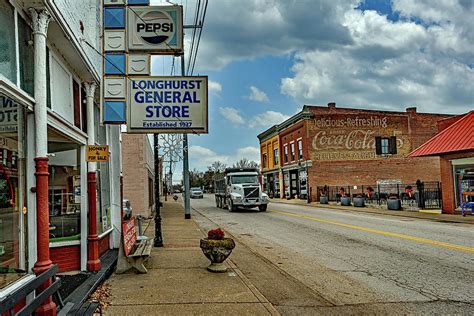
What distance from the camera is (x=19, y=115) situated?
17.4ft

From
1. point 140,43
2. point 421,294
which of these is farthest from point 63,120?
point 421,294

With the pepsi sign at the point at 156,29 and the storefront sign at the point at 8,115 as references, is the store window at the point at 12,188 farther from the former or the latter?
the pepsi sign at the point at 156,29

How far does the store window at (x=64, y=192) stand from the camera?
7797mm

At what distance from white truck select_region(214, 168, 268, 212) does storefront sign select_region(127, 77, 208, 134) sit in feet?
63.0

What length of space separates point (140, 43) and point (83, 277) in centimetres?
504

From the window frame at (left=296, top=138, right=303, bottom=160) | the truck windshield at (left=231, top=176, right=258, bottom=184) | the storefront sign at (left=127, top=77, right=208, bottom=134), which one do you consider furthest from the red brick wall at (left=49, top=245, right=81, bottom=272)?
the window frame at (left=296, top=138, right=303, bottom=160)

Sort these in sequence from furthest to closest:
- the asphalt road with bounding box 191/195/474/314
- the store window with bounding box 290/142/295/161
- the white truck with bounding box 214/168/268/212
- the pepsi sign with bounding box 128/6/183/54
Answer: the store window with bounding box 290/142/295/161
the white truck with bounding box 214/168/268/212
the pepsi sign with bounding box 128/6/183/54
the asphalt road with bounding box 191/195/474/314

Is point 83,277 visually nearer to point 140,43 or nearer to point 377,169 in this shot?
point 140,43

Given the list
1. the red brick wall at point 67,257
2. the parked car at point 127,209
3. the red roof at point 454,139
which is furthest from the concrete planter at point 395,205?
the red brick wall at point 67,257

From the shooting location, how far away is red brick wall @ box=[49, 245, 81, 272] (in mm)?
7629

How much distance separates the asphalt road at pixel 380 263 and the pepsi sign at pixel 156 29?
18.3ft

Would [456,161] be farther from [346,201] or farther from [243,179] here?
[243,179]

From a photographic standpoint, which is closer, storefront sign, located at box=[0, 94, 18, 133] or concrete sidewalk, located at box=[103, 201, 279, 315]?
storefront sign, located at box=[0, 94, 18, 133]

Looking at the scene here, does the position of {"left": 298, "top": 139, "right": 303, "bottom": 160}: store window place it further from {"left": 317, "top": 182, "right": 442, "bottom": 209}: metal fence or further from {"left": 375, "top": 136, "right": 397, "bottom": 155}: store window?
{"left": 375, "top": 136, "right": 397, "bottom": 155}: store window
